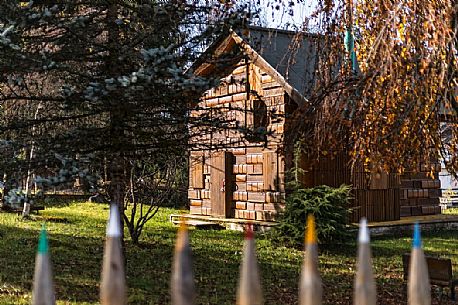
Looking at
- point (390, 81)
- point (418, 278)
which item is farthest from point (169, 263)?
point (418, 278)

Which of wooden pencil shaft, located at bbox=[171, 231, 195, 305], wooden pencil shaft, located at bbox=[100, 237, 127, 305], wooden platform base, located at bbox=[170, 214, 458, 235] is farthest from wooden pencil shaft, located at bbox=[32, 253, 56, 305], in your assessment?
wooden platform base, located at bbox=[170, 214, 458, 235]

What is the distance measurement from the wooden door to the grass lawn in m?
1.19

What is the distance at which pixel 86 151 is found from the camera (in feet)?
31.0

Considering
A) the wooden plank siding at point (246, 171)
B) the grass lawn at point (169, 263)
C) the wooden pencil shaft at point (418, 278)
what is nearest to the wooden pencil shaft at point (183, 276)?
the wooden pencil shaft at point (418, 278)

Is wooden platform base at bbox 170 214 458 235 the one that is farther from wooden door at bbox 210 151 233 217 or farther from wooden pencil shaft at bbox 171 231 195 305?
wooden pencil shaft at bbox 171 231 195 305

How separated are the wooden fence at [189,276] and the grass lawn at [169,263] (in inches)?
276

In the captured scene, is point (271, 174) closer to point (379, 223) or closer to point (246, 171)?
point (246, 171)

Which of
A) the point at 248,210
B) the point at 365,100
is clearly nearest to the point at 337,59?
the point at 365,100

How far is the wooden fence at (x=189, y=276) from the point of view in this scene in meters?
2.10

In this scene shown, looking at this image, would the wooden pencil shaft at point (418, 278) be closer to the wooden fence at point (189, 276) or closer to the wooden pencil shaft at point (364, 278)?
the wooden fence at point (189, 276)

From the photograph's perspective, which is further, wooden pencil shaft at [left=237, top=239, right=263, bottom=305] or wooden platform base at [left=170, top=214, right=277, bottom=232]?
wooden platform base at [left=170, top=214, right=277, bottom=232]

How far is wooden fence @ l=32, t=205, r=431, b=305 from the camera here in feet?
6.88

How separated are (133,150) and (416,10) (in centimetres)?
517

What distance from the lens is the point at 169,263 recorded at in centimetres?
1262
